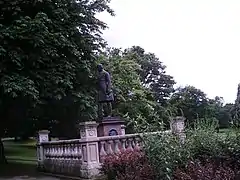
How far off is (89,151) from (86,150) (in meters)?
0.09

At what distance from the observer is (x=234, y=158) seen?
646 centimetres

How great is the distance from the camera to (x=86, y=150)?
11.1 m

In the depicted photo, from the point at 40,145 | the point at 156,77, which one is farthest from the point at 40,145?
the point at 156,77

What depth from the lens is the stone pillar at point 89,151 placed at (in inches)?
434

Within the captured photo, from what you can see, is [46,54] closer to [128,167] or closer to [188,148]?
[128,167]

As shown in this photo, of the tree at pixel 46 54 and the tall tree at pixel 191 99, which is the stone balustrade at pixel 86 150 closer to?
the tree at pixel 46 54

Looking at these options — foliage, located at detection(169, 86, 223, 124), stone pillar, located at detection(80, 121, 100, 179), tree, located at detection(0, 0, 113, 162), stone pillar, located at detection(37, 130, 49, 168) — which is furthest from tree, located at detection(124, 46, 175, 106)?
stone pillar, located at detection(80, 121, 100, 179)

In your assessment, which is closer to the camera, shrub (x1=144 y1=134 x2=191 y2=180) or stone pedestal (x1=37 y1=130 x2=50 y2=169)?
shrub (x1=144 y1=134 x2=191 y2=180)

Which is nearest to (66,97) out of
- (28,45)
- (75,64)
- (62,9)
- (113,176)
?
(75,64)

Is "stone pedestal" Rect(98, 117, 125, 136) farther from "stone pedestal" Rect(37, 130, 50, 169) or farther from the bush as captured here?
the bush

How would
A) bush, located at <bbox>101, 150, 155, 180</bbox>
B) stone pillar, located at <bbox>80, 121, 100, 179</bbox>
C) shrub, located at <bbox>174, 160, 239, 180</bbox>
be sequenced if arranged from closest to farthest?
shrub, located at <bbox>174, 160, 239, 180</bbox>
bush, located at <bbox>101, 150, 155, 180</bbox>
stone pillar, located at <bbox>80, 121, 100, 179</bbox>

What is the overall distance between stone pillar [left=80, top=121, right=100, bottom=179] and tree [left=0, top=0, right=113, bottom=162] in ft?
14.7

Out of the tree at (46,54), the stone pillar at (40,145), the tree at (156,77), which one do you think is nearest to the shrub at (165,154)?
the stone pillar at (40,145)

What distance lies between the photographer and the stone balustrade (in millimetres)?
11067
